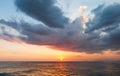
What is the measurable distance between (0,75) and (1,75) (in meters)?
0.41

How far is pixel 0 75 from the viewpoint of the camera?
62750 mm

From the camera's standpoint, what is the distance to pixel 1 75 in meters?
62.7
